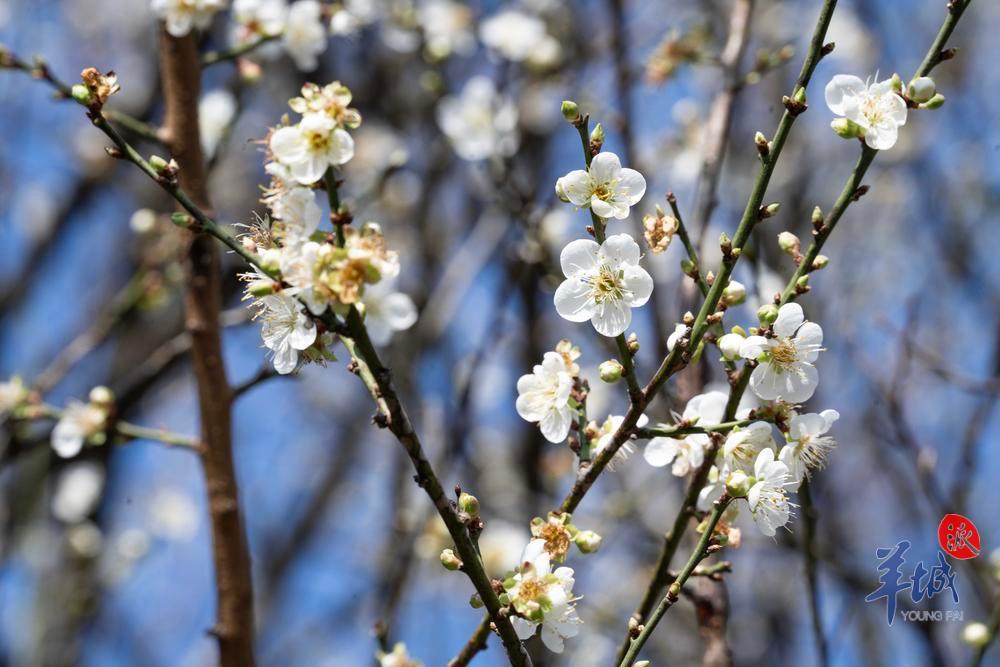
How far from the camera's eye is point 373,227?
1326mm

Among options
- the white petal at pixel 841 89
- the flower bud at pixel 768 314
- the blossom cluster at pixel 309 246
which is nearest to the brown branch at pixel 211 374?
the blossom cluster at pixel 309 246

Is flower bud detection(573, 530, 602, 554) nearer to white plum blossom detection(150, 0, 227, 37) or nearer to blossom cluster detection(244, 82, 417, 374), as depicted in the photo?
blossom cluster detection(244, 82, 417, 374)

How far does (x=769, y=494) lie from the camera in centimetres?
138

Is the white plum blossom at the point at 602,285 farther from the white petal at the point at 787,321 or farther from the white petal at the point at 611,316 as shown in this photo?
the white petal at the point at 787,321

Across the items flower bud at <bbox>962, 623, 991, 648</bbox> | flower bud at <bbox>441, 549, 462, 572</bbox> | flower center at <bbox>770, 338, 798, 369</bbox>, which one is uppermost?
flower center at <bbox>770, 338, 798, 369</bbox>

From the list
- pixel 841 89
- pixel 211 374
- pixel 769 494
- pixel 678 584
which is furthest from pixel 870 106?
pixel 211 374

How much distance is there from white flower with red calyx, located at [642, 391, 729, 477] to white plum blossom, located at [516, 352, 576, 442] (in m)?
0.16

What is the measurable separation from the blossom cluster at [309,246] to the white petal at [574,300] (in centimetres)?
28

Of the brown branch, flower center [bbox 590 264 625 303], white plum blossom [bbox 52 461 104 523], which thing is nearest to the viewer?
flower center [bbox 590 264 625 303]

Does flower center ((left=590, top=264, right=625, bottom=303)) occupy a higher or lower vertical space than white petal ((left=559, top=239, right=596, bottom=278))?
lower

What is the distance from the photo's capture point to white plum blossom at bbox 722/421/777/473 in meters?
1.40

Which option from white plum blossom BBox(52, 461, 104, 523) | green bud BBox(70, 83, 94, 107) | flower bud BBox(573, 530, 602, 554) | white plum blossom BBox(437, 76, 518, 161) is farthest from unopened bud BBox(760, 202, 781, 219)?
white plum blossom BBox(52, 461, 104, 523)

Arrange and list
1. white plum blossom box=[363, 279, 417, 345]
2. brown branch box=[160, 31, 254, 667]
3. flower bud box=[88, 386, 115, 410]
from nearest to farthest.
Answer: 1. white plum blossom box=[363, 279, 417, 345]
2. brown branch box=[160, 31, 254, 667]
3. flower bud box=[88, 386, 115, 410]

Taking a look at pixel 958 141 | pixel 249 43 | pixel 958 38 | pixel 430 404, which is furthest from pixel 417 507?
pixel 958 38
